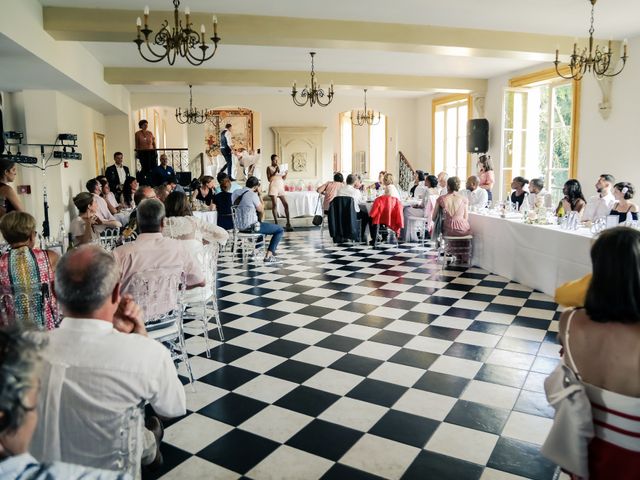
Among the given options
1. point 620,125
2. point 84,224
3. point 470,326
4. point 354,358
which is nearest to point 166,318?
point 354,358

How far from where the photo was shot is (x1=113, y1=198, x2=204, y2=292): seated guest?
3.22 metres

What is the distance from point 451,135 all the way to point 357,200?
230 inches

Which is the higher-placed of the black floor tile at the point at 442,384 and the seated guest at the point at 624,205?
the seated guest at the point at 624,205

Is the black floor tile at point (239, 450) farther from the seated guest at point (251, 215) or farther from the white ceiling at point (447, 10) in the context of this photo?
the seated guest at point (251, 215)

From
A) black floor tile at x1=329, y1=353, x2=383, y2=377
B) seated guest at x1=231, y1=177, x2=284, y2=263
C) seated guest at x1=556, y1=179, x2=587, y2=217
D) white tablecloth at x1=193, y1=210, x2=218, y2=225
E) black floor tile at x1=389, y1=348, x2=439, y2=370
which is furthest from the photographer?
white tablecloth at x1=193, y1=210, x2=218, y2=225

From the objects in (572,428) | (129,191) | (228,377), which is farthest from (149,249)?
(129,191)

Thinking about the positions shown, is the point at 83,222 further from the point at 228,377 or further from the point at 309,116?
the point at 309,116

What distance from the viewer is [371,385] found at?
3.36 meters

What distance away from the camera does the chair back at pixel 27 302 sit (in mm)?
2996

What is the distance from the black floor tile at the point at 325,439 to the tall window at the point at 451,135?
409 inches

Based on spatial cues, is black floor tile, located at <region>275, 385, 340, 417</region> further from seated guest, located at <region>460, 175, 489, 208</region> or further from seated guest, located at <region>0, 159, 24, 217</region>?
seated guest, located at <region>460, 175, 489, 208</region>

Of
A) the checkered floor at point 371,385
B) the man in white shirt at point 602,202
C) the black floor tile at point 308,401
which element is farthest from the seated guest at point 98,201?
the man in white shirt at point 602,202

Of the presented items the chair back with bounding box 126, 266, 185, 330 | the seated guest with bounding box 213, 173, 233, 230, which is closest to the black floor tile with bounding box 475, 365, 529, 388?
the chair back with bounding box 126, 266, 185, 330

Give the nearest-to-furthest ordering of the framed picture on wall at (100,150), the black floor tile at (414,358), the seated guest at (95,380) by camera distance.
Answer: the seated guest at (95,380) < the black floor tile at (414,358) < the framed picture on wall at (100,150)
